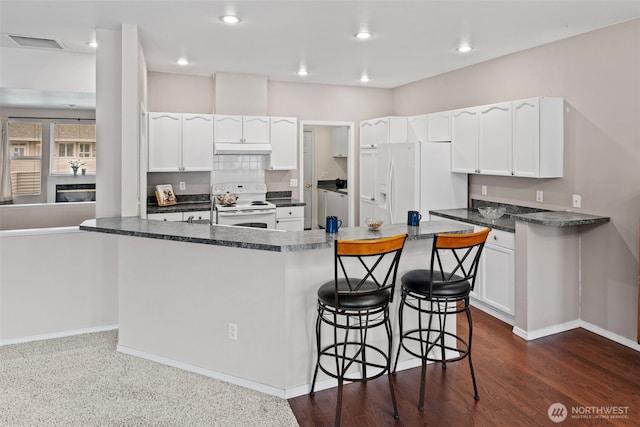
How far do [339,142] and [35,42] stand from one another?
4.94 m

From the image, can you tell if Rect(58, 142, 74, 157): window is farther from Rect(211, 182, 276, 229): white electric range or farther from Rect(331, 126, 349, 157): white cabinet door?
Rect(331, 126, 349, 157): white cabinet door

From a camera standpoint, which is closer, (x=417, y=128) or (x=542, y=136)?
(x=542, y=136)

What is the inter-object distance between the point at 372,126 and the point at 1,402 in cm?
515

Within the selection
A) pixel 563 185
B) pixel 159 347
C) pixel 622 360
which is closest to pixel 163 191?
pixel 159 347

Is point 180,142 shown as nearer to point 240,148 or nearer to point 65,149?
point 240,148

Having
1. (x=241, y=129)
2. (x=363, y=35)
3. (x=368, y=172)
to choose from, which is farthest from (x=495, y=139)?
(x=241, y=129)

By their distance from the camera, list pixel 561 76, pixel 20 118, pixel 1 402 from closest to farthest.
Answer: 1. pixel 1 402
2. pixel 561 76
3. pixel 20 118

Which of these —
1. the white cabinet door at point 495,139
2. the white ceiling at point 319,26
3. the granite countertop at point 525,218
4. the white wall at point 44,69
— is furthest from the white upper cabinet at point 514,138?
the white wall at point 44,69

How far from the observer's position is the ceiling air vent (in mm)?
4094

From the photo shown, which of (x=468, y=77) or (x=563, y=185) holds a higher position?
(x=468, y=77)

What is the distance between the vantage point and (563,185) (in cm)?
405

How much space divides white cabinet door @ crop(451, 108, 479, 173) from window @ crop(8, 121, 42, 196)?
673 centimetres

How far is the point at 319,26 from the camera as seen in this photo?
12.2 ft

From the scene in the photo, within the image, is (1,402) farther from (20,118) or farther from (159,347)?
(20,118)
